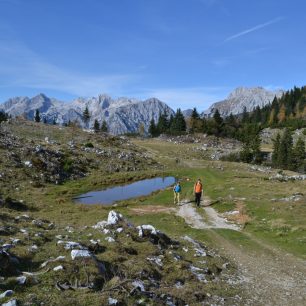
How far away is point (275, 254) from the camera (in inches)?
958

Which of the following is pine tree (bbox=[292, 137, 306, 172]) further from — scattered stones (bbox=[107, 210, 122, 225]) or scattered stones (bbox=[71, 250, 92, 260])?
scattered stones (bbox=[71, 250, 92, 260])

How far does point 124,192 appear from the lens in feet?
189

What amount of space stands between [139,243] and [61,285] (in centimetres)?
837

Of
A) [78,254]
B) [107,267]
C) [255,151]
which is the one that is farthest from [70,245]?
[255,151]

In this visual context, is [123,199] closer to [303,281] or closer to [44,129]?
[303,281]

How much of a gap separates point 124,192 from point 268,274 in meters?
38.6

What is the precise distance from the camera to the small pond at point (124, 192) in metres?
51.2

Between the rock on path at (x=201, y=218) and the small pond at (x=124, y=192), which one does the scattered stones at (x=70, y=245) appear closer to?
the rock on path at (x=201, y=218)

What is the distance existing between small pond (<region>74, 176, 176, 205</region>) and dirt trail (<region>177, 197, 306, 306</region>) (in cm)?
2425

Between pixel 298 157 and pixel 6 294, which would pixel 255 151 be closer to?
pixel 298 157

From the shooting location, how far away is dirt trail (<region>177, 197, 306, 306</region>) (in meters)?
17.2

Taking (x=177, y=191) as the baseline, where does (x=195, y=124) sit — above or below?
above

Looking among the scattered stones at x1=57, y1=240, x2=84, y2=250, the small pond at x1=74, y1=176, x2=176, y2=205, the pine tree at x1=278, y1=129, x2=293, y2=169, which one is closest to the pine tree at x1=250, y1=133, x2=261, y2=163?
the pine tree at x1=278, y1=129, x2=293, y2=169

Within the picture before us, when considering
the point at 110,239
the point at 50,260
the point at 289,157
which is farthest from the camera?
the point at 289,157
